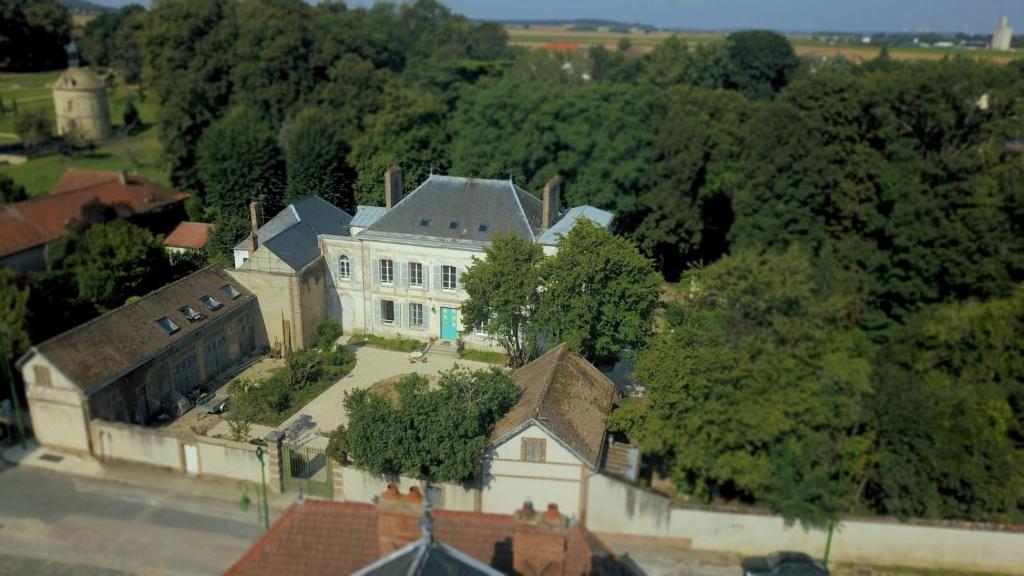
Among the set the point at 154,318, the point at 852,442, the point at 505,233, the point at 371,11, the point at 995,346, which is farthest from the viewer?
the point at 371,11

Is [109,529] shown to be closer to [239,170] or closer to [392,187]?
[392,187]

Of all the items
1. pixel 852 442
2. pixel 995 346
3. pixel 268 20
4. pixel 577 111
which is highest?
pixel 268 20

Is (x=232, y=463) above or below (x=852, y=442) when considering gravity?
below

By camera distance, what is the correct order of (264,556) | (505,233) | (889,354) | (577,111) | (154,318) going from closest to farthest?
(264,556) → (889,354) → (154,318) → (505,233) → (577,111)

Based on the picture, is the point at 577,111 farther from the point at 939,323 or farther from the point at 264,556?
the point at 264,556

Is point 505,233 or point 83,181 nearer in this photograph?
point 505,233

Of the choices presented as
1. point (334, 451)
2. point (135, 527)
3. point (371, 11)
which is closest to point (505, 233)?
point (334, 451)
